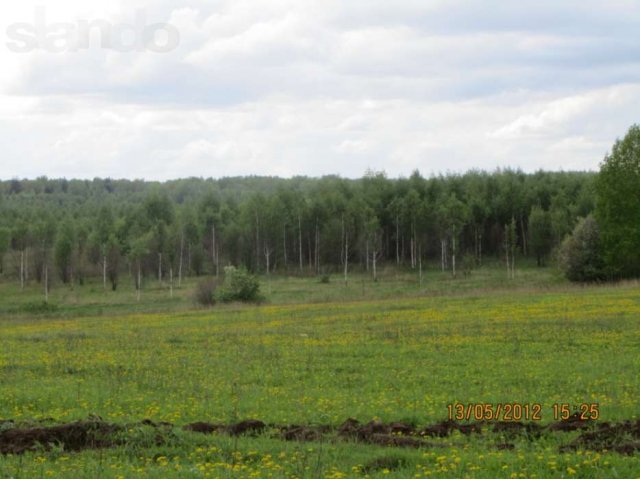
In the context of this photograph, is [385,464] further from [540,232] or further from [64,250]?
[64,250]

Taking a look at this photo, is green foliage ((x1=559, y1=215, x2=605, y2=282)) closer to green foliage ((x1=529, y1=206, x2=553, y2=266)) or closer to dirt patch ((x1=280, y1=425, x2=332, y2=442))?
green foliage ((x1=529, y1=206, x2=553, y2=266))

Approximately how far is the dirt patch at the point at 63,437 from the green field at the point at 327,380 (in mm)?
379

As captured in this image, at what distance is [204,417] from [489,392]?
685 centimetres

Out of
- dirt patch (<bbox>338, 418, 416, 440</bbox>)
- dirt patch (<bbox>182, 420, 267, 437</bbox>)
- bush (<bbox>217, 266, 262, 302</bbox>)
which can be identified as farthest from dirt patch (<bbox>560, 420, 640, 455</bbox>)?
bush (<bbox>217, 266, 262, 302</bbox>)

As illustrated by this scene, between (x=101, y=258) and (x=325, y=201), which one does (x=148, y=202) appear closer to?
(x=101, y=258)

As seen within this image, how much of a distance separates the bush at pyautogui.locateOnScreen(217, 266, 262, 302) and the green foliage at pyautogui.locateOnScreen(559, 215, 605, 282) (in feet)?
102

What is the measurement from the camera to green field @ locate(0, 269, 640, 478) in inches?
503

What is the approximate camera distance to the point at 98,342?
119 feet

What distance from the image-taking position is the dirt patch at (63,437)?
14312 millimetres

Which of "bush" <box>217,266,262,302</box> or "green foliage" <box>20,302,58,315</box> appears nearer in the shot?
"bush" <box>217,266,262,302</box>

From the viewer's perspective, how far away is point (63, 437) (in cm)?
1462

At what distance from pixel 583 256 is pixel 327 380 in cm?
6099

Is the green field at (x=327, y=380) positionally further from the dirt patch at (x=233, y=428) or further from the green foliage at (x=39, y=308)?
the green foliage at (x=39, y=308)
